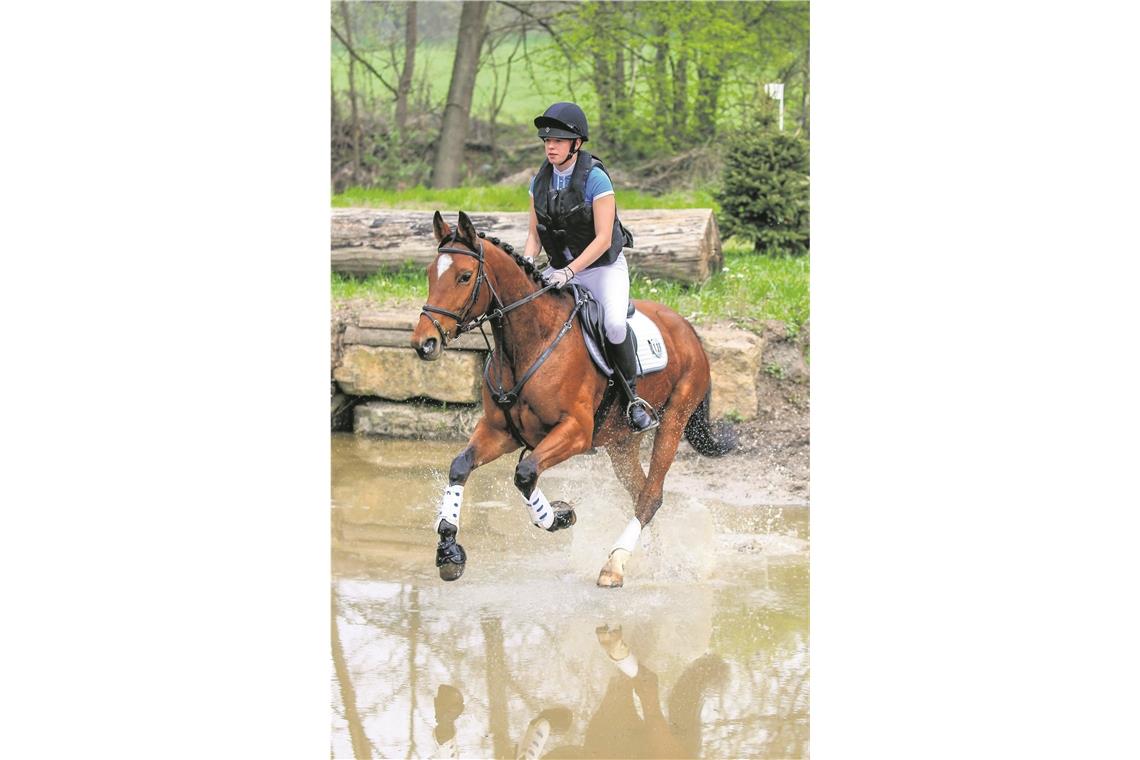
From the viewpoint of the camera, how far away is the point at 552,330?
5.70 metres

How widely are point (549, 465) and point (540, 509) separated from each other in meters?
0.19

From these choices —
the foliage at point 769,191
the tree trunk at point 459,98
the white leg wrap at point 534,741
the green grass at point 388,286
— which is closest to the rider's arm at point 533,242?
the white leg wrap at point 534,741

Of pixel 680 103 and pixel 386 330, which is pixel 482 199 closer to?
pixel 680 103

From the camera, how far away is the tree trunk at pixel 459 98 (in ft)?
41.0

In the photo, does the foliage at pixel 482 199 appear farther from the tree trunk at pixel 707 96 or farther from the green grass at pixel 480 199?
the tree trunk at pixel 707 96

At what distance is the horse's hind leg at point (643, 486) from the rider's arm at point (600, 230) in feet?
3.62

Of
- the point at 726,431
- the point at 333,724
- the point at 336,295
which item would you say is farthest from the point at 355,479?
the point at 333,724

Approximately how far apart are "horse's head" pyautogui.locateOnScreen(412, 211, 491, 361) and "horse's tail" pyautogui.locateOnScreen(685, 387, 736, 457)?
5.80 feet

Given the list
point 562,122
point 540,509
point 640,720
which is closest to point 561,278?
point 562,122

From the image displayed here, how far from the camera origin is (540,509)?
18.2ft

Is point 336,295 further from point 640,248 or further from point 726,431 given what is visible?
point 726,431

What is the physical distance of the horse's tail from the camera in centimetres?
675

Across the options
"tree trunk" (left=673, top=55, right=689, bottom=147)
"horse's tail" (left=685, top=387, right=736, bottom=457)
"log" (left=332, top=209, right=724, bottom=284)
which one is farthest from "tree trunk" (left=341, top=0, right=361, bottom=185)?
"horse's tail" (left=685, top=387, right=736, bottom=457)

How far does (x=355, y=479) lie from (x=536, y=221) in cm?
279
